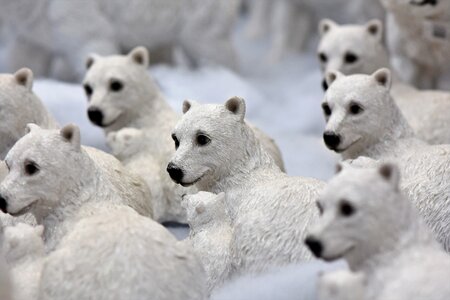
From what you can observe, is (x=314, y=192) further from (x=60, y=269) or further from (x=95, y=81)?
(x=95, y=81)

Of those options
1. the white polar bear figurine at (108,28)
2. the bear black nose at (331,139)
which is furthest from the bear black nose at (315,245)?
the white polar bear figurine at (108,28)

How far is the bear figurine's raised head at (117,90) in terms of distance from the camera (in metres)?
2.02

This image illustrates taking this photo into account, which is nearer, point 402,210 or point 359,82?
point 402,210

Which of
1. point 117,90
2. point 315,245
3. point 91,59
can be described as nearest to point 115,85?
point 117,90

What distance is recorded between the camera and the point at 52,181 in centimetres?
144

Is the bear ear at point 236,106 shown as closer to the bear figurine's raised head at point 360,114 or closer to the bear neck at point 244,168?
the bear neck at point 244,168

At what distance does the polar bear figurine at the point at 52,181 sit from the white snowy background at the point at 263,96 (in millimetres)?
438

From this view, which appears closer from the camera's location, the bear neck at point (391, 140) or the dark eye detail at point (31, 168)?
the dark eye detail at point (31, 168)

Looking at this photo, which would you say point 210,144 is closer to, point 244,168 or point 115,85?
point 244,168

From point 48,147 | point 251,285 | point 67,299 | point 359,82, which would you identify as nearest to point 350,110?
point 359,82

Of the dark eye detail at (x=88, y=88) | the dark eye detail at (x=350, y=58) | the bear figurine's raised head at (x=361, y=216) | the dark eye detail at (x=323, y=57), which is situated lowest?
the dark eye detail at (x=323, y=57)

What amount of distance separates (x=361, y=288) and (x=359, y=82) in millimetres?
650

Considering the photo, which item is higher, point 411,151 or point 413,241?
point 413,241

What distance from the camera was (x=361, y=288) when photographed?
1188mm
